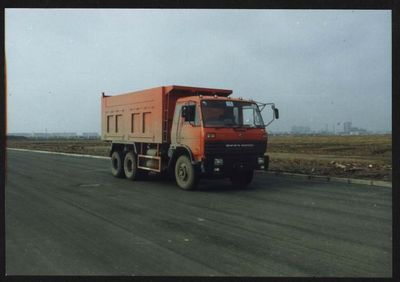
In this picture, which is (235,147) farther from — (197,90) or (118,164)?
(118,164)

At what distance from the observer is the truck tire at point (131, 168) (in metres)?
14.5

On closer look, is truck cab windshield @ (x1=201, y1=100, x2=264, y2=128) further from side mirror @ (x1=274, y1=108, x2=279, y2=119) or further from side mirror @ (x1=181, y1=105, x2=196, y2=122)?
side mirror @ (x1=274, y1=108, x2=279, y2=119)

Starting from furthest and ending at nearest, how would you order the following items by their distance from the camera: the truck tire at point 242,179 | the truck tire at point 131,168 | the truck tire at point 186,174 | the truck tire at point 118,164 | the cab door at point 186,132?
the truck tire at point 118,164 < the truck tire at point 131,168 < the truck tire at point 242,179 < the truck tire at point 186,174 < the cab door at point 186,132

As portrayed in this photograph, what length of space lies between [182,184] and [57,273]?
743cm

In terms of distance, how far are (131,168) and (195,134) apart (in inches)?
166

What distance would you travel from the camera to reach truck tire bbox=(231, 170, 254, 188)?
13.0m

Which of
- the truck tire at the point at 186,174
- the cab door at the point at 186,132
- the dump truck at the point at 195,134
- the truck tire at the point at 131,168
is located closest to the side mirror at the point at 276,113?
the dump truck at the point at 195,134

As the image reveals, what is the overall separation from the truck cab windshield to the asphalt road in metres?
1.94

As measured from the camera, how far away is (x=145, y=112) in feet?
45.2

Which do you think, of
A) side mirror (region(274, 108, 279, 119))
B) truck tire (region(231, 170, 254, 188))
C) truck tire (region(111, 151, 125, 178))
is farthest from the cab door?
truck tire (region(111, 151, 125, 178))

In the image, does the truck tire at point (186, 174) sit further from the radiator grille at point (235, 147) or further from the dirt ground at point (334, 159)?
the dirt ground at point (334, 159)

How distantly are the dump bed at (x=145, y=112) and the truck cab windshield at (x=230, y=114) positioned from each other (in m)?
1.48

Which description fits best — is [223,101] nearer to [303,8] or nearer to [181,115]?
[181,115]

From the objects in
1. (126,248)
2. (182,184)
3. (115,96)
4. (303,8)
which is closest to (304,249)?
(126,248)
